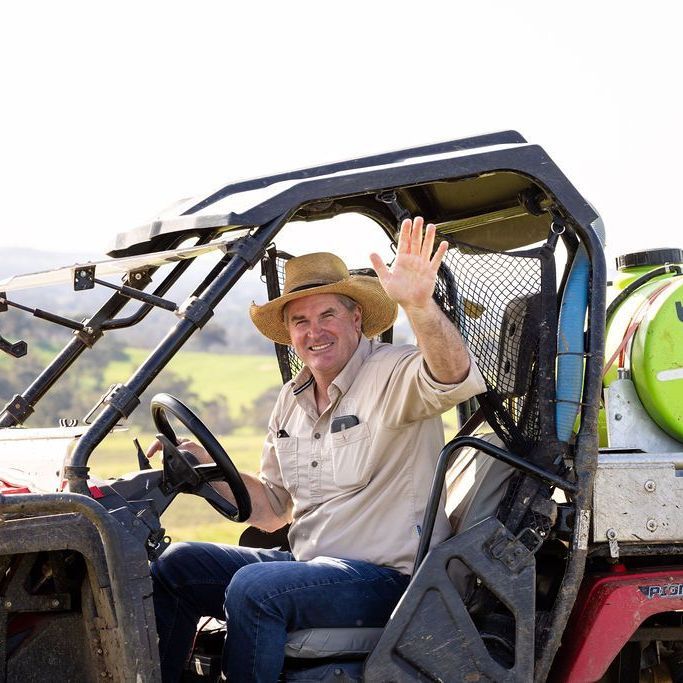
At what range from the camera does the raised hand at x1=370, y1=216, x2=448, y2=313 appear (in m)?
3.10

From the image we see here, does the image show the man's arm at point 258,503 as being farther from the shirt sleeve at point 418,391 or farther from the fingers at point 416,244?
the fingers at point 416,244

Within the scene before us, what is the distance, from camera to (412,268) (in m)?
3.11

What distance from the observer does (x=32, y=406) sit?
13.8 ft

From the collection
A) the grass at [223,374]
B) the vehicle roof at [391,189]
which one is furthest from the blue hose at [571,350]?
the grass at [223,374]

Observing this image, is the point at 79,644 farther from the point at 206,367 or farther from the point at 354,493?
the point at 206,367

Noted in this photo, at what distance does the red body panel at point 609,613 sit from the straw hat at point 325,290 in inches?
50.7

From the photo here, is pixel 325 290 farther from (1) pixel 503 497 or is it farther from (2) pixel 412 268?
(1) pixel 503 497

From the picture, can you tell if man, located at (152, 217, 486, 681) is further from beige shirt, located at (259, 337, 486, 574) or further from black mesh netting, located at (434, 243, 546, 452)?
black mesh netting, located at (434, 243, 546, 452)

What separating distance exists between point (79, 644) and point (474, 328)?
4.99 ft

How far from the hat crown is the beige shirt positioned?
13.9 inches

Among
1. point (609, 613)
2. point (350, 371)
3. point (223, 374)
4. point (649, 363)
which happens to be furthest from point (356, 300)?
A: point (223, 374)

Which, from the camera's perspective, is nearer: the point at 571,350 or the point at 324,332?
the point at 571,350

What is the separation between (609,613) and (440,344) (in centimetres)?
97

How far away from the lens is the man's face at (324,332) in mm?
3900
